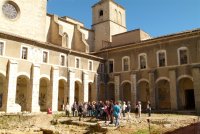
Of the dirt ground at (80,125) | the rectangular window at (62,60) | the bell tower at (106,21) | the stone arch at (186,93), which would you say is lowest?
the dirt ground at (80,125)

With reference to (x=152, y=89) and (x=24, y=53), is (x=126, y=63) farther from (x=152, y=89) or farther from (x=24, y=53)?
(x=24, y=53)

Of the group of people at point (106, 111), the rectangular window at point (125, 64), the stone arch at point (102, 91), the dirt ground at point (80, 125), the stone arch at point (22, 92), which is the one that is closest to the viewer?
the dirt ground at point (80, 125)

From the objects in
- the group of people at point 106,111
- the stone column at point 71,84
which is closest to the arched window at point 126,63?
the stone column at point 71,84

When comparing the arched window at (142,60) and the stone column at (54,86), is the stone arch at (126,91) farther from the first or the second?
the stone column at (54,86)

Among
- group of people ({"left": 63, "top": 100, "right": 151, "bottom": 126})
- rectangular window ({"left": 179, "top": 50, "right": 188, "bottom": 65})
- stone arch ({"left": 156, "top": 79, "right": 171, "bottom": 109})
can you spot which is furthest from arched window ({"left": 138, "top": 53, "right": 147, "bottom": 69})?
group of people ({"left": 63, "top": 100, "right": 151, "bottom": 126})

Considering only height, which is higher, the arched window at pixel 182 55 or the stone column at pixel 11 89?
the arched window at pixel 182 55

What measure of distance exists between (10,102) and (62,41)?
12.5 meters

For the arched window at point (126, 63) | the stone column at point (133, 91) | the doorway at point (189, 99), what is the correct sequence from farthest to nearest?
1. the arched window at point (126, 63)
2. the stone column at point (133, 91)
3. the doorway at point (189, 99)

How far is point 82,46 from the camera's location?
38.1 meters

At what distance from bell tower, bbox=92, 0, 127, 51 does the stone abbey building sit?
22.4ft

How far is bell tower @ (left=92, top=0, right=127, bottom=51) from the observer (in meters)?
44.7

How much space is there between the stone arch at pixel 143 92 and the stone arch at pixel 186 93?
181 inches

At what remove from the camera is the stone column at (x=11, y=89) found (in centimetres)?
2356

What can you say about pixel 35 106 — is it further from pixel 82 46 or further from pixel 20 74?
pixel 82 46
